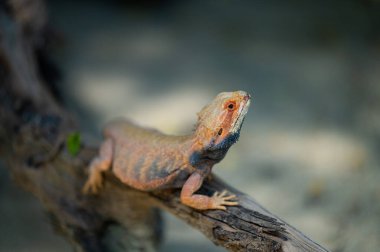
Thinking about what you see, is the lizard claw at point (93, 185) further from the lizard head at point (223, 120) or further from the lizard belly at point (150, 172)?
the lizard head at point (223, 120)

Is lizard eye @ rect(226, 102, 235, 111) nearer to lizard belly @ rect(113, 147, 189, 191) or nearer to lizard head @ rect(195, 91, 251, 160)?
lizard head @ rect(195, 91, 251, 160)

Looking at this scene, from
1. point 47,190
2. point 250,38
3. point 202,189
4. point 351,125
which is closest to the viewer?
point 202,189

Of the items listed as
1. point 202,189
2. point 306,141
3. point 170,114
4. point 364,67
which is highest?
point 364,67

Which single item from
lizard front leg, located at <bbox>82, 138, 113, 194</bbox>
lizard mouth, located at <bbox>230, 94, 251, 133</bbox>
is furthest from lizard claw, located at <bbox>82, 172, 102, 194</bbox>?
lizard mouth, located at <bbox>230, 94, 251, 133</bbox>

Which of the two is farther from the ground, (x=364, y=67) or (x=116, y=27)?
(x=364, y=67)

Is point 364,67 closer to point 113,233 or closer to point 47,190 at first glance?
point 113,233

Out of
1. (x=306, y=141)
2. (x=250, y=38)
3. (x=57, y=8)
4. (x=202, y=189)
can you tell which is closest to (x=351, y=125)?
(x=306, y=141)

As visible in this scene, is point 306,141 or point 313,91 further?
A: point 313,91

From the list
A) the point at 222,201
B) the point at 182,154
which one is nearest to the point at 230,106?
the point at 182,154
